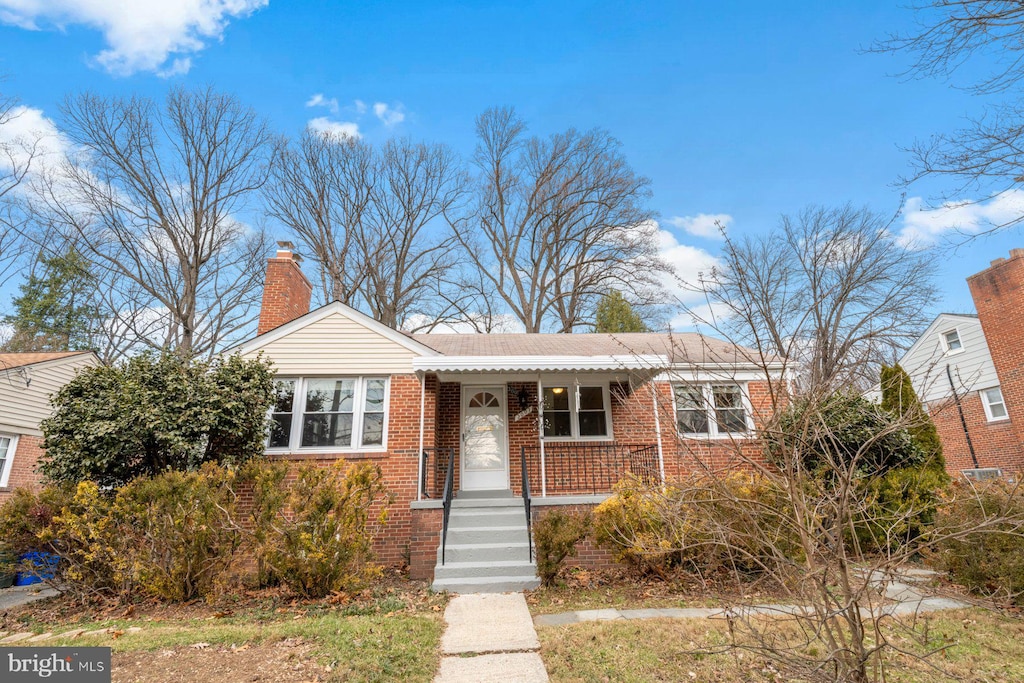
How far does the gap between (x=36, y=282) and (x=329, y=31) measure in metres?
13.8

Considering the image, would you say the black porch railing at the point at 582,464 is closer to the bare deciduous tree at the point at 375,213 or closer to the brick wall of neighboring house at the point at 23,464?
the brick wall of neighboring house at the point at 23,464

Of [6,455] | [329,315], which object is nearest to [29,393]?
[6,455]

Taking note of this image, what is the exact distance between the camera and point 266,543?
6.29 meters

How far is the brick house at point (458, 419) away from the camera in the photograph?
8.55 metres

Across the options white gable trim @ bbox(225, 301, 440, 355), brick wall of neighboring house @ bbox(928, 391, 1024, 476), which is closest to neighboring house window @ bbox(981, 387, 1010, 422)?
brick wall of neighboring house @ bbox(928, 391, 1024, 476)

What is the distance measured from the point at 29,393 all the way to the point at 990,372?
1135 inches

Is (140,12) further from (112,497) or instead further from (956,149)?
(956,149)

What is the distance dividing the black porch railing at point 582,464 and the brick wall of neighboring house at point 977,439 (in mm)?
11347

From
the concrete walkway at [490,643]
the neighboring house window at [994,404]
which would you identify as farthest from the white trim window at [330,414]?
the neighboring house window at [994,404]

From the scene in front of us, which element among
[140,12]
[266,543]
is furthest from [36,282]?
[266,543]

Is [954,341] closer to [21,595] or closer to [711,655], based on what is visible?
[711,655]

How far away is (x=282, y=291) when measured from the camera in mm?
11039

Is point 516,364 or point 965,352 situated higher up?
point 965,352

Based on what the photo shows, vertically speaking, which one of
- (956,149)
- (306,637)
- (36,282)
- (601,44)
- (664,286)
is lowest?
(306,637)
